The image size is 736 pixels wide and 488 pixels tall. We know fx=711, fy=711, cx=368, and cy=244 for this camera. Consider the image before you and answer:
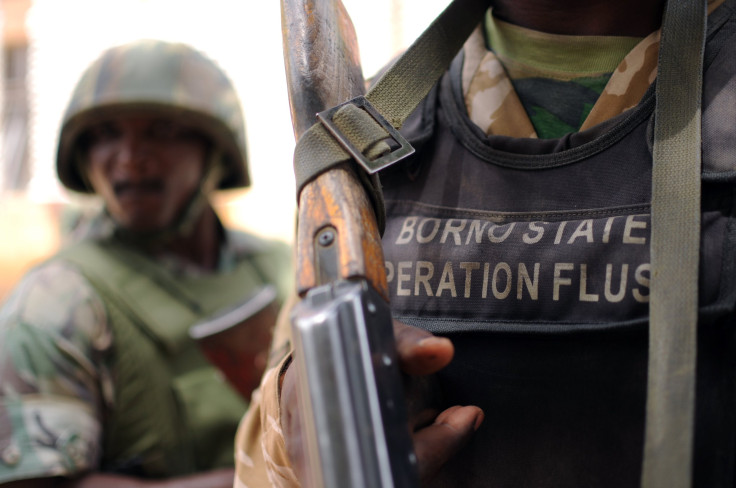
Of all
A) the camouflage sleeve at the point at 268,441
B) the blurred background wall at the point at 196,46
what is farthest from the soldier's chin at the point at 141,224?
the blurred background wall at the point at 196,46

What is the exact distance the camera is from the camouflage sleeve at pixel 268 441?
0.87m

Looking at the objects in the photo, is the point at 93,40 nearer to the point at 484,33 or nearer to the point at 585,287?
the point at 484,33

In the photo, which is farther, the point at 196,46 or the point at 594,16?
the point at 196,46

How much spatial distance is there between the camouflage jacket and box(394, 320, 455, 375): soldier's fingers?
4.23ft

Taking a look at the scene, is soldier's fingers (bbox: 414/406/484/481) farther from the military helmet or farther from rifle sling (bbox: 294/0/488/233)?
the military helmet

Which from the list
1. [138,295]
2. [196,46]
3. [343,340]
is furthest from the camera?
[196,46]

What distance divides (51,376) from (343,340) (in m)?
1.39

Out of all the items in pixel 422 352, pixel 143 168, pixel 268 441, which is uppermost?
pixel 143 168

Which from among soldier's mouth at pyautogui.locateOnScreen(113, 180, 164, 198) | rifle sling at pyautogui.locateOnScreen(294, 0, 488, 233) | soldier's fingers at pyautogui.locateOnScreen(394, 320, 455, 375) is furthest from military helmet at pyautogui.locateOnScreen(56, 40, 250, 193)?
soldier's fingers at pyautogui.locateOnScreen(394, 320, 455, 375)

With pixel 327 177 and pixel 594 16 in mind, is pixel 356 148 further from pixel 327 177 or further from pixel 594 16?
pixel 594 16

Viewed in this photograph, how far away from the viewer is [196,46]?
19.1 ft

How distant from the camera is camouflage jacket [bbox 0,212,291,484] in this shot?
1.66 metres

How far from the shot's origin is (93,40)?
613 centimetres

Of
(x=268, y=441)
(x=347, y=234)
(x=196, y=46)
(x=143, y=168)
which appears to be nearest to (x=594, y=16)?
(x=347, y=234)
